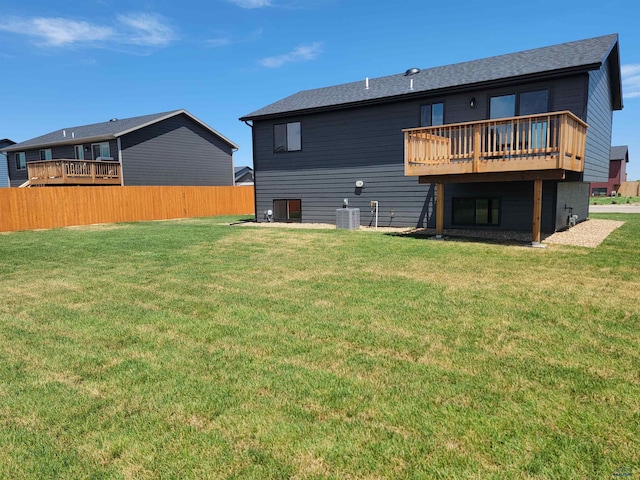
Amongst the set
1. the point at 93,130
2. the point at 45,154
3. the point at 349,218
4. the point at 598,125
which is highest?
the point at 93,130

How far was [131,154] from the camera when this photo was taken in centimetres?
2508

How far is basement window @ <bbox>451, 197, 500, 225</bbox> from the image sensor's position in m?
12.8

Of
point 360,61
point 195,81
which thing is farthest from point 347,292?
point 195,81

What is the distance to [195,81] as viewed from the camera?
29.3m

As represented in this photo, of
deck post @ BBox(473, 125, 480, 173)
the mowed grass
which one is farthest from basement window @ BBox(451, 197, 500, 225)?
the mowed grass

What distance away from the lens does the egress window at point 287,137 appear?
1647cm

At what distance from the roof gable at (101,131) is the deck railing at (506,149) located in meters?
19.8

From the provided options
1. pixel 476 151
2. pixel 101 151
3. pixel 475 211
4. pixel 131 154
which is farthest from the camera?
pixel 101 151

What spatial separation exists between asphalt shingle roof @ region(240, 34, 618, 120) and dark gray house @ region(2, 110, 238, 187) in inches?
465

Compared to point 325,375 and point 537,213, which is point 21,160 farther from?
point 325,375

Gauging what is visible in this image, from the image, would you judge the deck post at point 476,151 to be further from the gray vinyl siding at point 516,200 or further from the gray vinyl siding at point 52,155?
the gray vinyl siding at point 52,155

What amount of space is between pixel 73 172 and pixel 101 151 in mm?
3063

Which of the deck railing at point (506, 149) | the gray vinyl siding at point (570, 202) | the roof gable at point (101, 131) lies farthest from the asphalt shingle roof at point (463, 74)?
the roof gable at point (101, 131)

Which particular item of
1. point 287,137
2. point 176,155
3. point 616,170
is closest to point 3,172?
point 176,155
